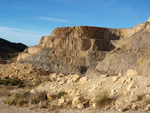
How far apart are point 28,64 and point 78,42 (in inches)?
322

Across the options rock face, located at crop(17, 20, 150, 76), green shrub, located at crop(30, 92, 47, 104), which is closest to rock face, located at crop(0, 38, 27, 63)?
rock face, located at crop(17, 20, 150, 76)

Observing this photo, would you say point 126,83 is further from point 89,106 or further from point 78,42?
point 78,42

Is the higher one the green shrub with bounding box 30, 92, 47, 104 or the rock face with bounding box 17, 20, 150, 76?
the rock face with bounding box 17, 20, 150, 76

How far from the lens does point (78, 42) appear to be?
26375 millimetres

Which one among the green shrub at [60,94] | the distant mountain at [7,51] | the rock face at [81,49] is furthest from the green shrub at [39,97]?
the distant mountain at [7,51]

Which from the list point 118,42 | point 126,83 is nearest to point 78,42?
point 118,42

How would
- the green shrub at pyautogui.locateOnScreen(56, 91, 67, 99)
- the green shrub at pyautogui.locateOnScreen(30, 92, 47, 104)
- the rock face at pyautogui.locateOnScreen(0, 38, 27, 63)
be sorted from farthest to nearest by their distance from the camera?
the rock face at pyautogui.locateOnScreen(0, 38, 27, 63), the green shrub at pyautogui.locateOnScreen(56, 91, 67, 99), the green shrub at pyautogui.locateOnScreen(30, 92, 47, 104)

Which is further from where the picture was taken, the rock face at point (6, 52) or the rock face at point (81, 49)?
the rock face at point (6, 52)

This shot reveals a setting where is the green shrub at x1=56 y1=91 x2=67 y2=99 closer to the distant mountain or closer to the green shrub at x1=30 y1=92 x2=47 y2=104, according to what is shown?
the green shrub at x1=30 y1=92 x2=47 y2=104

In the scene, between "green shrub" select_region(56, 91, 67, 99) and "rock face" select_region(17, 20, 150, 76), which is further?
"rock face" select_region(17, 20, 150, 76)

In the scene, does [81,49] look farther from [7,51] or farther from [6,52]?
[7,51]

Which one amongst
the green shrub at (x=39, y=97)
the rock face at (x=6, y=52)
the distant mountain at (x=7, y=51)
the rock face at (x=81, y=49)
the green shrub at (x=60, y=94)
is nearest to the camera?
the green shrub at (x=39, y=97)

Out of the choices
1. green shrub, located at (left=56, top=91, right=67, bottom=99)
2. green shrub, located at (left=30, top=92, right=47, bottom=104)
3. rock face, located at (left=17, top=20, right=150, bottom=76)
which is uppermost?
rock face, located at (left=17, top=20, right=150, bottom=76)

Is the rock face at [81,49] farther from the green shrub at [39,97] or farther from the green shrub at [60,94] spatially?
the green shrub at [39,97]
